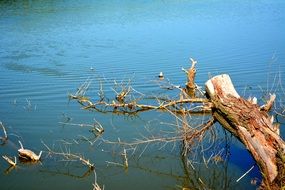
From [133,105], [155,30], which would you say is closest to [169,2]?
[155,30]

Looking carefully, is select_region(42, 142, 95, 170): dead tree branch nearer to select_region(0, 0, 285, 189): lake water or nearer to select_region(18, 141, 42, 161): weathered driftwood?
select_region(0, 0, 285, 189): lake water

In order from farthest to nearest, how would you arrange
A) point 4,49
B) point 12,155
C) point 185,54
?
point 4,49 < point 185,54 < point 12,155

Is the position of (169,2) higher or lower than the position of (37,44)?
higher

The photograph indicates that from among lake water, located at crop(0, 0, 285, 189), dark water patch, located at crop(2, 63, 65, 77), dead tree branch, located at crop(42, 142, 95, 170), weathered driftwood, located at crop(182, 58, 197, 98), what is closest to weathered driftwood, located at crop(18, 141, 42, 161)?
lake water, located at crop(0, 0, 285, 189)

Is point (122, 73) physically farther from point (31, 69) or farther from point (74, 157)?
point (74, 157)

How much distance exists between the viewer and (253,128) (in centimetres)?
673

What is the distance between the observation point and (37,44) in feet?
75.2

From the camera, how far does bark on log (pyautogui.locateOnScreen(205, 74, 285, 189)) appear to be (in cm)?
650

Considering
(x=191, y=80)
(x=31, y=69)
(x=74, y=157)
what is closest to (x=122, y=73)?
(x=191, y=80)

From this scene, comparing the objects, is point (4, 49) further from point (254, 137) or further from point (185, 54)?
point (254, 137)

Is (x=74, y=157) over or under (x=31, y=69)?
under

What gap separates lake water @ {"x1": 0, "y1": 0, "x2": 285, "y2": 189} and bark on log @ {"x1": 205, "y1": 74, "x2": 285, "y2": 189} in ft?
3.87

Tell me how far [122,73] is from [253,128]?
10.1 meters

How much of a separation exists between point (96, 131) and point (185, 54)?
9.79m
